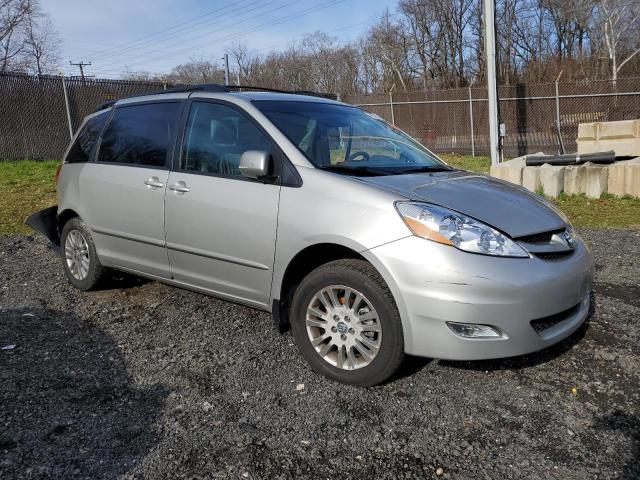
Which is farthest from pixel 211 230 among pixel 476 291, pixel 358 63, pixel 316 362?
pixel 358 63

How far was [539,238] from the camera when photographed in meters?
3.12

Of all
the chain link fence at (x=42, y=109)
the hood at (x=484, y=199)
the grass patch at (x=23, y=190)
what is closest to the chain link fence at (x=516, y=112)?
the chain link fence at (x=42, y=109)

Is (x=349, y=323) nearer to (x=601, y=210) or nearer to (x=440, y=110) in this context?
(x=601, y=210)

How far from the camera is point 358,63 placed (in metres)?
54.7

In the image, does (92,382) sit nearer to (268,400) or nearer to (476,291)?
(268,400)

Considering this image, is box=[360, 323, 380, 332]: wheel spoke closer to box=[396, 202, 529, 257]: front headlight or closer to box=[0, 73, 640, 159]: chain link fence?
box=[396, 202, 529, 257]: front headlight

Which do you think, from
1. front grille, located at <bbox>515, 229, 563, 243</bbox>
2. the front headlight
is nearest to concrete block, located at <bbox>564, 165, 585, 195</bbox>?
front grille, located at <bbox>515, 229, 563, 243</bbox>

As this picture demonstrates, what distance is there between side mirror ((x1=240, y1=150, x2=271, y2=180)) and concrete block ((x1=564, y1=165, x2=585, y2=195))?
7626 mm

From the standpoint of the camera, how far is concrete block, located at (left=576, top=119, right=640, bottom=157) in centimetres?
1112

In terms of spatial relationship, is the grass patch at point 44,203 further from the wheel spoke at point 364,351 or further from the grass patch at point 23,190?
the wheel spoke at point 364,351

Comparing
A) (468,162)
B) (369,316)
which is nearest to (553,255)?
(369,316)

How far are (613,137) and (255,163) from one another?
10804mm

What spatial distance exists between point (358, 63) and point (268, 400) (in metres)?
55.0

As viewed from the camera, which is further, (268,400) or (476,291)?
(268,400)
